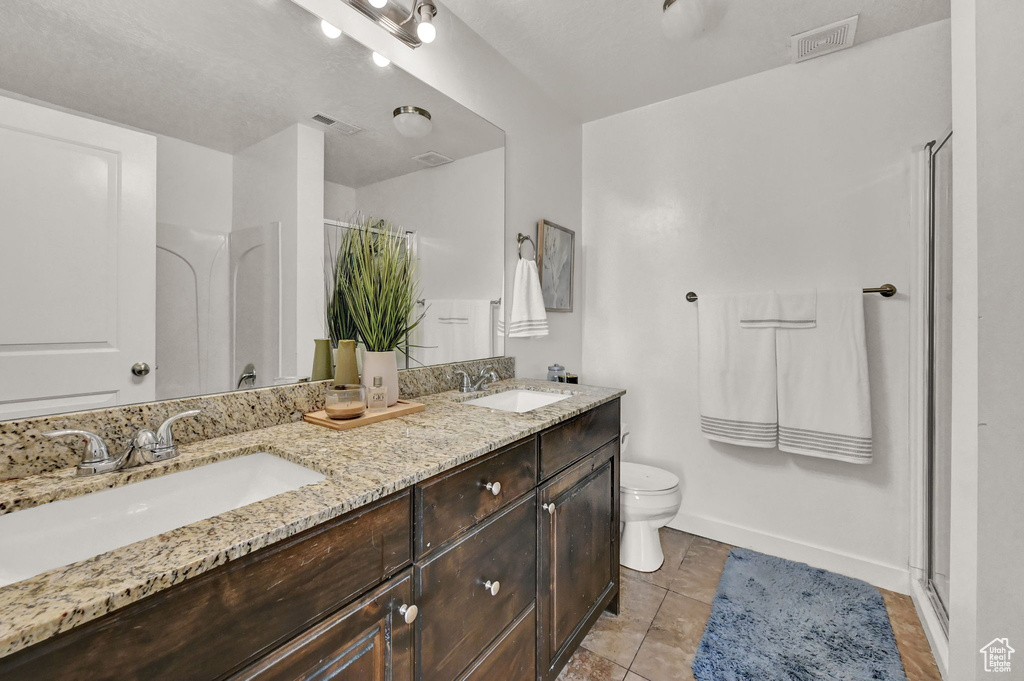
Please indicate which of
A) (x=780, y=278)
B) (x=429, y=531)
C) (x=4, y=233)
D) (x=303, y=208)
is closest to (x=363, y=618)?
A: (x=429, y=531)

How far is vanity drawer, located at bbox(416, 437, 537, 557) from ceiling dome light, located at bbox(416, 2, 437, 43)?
1.29m

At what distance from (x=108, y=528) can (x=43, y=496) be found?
0.34ft

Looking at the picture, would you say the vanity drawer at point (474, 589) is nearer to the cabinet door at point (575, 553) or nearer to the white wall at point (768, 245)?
the cabinet door at point (575, 553)

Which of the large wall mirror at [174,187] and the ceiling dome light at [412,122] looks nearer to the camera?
the large wall mirror at [174,187]

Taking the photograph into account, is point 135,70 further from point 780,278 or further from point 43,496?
point 780,278

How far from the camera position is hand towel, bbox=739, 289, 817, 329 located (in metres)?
1.98

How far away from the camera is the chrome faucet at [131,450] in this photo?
794mm

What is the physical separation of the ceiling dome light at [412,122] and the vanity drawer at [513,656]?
159 cm

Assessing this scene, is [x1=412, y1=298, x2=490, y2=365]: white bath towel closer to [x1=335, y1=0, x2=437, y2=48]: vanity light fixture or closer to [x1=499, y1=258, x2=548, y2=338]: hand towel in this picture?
[x1=499, y1=258, x2=548, y2=338]: hand towel

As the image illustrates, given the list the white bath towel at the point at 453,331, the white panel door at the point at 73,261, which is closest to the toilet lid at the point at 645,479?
the white bath towel at the point at 453,331

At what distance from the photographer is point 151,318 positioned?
980 millimetres

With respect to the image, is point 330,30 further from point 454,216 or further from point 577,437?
point 577,437

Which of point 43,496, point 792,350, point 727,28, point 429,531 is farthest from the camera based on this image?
point 792,350

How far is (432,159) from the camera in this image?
1.68 m
